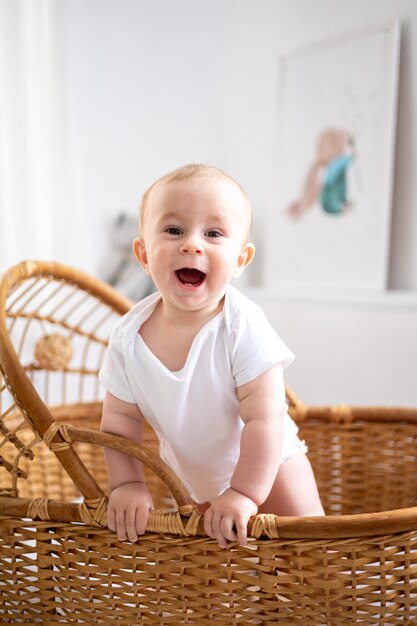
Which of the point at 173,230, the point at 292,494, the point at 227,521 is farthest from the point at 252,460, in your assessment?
the point at 173,230

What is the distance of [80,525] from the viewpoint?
0.97m

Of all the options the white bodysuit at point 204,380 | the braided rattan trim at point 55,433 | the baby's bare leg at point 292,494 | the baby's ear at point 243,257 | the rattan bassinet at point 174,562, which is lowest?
the rattan bassinet at point 174,562

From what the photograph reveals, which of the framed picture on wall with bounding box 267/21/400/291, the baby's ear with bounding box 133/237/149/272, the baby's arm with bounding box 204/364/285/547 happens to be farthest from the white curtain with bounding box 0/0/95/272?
the baby's arm with bounding box 204/364/285/547

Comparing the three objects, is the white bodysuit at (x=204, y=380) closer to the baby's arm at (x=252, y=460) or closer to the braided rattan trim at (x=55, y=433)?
the baby's arm at (x=252, y=460)

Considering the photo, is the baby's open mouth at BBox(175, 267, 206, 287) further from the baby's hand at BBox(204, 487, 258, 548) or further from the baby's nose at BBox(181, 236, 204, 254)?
the baby's hand at BBox(204, 487, 258, 548)

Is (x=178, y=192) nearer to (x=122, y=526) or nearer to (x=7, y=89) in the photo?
(x=122, y=526)

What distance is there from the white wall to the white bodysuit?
1.07m

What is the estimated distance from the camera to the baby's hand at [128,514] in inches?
36.3

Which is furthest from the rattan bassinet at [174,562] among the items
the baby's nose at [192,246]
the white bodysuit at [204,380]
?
the baby's nose at [192,246]

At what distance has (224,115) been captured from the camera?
2.65 metres

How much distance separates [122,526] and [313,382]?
145 centimetres

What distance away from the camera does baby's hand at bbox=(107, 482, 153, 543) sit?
922mm

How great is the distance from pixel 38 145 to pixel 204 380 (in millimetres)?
1202

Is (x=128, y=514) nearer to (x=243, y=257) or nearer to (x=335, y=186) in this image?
(x=243, y=257)
